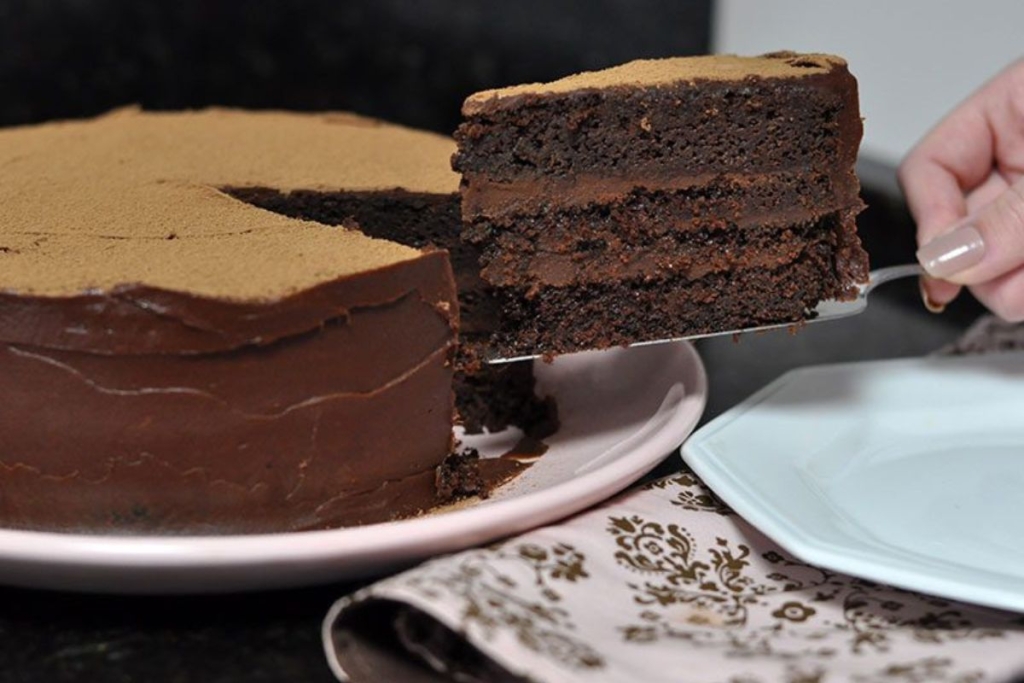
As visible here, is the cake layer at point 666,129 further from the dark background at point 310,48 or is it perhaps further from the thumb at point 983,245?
the dark background at point 310,48

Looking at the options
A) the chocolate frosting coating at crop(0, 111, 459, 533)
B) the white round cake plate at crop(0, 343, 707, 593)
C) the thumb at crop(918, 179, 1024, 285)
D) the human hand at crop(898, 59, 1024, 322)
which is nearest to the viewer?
the white round cake plate at crop(0, 343, 707, 593)

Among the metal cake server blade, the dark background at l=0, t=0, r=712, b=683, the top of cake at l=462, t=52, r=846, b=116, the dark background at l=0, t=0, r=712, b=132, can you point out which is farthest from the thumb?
the dark background at l=0, t=0, r=712, b=132

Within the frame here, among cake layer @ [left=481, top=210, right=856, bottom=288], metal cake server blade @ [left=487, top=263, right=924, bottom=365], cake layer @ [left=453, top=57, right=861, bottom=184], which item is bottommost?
metal cake server blade @ [left=487, top=263, right=924, bottom=365]

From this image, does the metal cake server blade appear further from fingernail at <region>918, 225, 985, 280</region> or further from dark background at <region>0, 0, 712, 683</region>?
dark background at <region>0, 0, 712, 683</region>

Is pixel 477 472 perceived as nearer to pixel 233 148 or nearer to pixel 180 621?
pixel 180 621

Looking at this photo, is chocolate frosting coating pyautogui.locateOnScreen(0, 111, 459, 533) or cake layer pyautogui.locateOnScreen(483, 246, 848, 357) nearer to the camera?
chocolate frosting coating pyautogui.locateOnScreen(0, 111, 459, 533)

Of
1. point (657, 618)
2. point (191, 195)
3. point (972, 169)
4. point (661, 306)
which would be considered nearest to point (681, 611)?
point (657, 618)

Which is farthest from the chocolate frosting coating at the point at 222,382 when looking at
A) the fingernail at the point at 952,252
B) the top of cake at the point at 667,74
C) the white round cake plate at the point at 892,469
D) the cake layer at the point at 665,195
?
the fingernail at the point at 952,252

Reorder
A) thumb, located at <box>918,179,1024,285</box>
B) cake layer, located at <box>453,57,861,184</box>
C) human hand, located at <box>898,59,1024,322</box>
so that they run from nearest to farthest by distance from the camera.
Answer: cake layer, located at <box>453,57,861,184</box>, thumb, located at <box>918,179,1024,285</box>, human hand, located at <box>898,59,1024,322</box>
